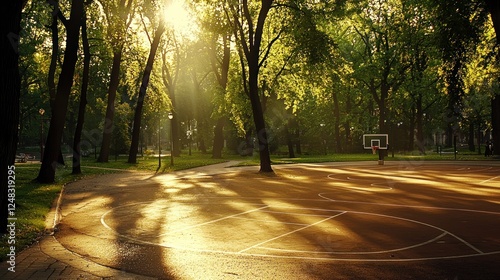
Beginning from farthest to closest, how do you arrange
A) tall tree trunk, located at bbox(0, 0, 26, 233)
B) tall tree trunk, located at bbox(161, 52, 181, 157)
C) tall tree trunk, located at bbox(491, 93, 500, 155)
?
1. tall tree trunk, located at bbox(161, 52, 181, 157)
2. tall tree trunk, located at bbox(491, 93, 500, 155)
3. tall tree trunk, located at bbox(0, 0, 26, 233)

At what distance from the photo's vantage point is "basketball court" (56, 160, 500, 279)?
919 centimetres

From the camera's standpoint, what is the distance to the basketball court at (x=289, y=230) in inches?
362

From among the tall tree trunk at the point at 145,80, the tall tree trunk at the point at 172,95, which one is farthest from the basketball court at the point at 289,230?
the tall tree trunk at the point at 172,95

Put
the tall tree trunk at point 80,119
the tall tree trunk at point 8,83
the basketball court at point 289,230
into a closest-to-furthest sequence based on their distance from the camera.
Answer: the basketball court at point 289,230 < the tall tree trunk at point 8,83 < the tall tree trunk at point 80,119

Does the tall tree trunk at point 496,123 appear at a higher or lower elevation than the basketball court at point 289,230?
higher

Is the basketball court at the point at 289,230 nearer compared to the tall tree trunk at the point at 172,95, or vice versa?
the basketball court at the point at 289,230

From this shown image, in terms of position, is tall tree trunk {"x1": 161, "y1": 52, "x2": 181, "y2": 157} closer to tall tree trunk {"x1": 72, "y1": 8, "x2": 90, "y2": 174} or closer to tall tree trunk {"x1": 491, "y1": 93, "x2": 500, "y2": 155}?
tall tree trunk {"x1": 72, "y1": 8, "x2": 90, "y2": 174}

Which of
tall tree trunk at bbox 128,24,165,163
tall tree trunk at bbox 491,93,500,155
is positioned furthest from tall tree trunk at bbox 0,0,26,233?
tall tree trunk at bbox 491,93,500,155

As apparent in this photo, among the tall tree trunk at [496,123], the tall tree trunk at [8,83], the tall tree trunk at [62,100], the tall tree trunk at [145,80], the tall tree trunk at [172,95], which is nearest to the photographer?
the tall tree trunk at [8,83]

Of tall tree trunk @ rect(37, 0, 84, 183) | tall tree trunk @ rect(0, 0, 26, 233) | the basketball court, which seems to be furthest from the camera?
tall tree trunk @ rect(37, 0, 84, 183)

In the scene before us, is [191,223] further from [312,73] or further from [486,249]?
[312,73]

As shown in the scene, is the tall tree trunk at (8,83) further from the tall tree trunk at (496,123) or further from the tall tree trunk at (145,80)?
the tall tree trunk at (496,123)

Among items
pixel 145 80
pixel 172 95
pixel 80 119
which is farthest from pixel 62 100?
pixel 172 95

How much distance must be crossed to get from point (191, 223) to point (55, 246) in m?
4.19
